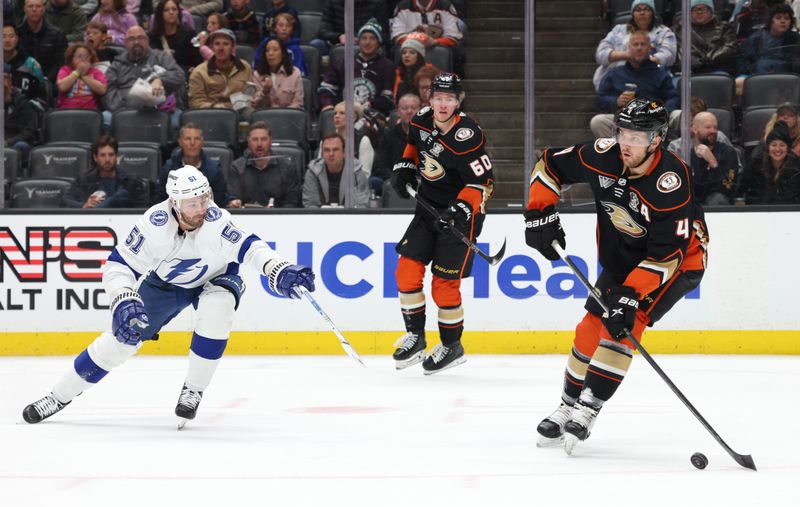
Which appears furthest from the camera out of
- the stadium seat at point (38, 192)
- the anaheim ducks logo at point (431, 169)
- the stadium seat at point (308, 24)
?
the stadium seat at point (308, 24)

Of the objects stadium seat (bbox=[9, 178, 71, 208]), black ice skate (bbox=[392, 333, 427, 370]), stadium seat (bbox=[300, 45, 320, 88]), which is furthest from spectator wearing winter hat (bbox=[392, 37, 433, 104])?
stadium seat (bbox=[9, 178, 71, 208])

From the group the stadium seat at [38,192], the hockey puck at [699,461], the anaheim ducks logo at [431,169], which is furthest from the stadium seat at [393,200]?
the hockey puck at [699,461]

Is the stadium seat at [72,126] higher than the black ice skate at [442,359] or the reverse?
higher

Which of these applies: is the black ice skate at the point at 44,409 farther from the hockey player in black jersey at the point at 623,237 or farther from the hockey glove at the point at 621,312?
the hockey glove at the point at 621,312

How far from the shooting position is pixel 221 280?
4.46 metres

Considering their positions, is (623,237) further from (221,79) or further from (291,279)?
(221,79)

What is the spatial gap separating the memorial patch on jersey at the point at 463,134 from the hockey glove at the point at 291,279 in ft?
5.68

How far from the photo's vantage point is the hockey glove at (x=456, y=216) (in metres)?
5.74

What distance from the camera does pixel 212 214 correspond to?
4.41m

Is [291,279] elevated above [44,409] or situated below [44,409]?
above

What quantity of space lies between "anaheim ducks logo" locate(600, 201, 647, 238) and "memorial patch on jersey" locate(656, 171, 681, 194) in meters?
0.18

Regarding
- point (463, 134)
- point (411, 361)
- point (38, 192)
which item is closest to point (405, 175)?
point (463, 134)

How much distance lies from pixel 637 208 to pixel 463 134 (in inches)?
81.7

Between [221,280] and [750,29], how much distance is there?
3.98m
